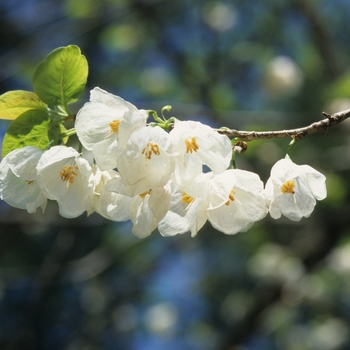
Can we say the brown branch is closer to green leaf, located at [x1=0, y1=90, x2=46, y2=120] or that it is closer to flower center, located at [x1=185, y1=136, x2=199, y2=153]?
flower center, located at [x1=185, y1=136, x2=199, y2=153]

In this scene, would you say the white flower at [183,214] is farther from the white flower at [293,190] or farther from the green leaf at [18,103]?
the green leaf at [18,103]

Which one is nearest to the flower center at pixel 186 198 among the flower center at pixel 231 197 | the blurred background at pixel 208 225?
the flower center at pixel 231 197

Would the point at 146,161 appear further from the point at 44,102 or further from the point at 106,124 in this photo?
the point at 44,102

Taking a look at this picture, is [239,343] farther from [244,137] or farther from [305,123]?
[244,137]

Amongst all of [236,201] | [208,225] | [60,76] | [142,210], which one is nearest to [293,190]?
[236,201]

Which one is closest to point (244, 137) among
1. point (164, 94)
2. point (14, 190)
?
point (14, 190)

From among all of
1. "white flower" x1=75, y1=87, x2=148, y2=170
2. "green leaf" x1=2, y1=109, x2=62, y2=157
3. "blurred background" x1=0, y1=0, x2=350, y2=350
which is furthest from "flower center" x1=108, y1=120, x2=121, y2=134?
"blurred background" x1=0, y1=0, x2=350, y2=350
